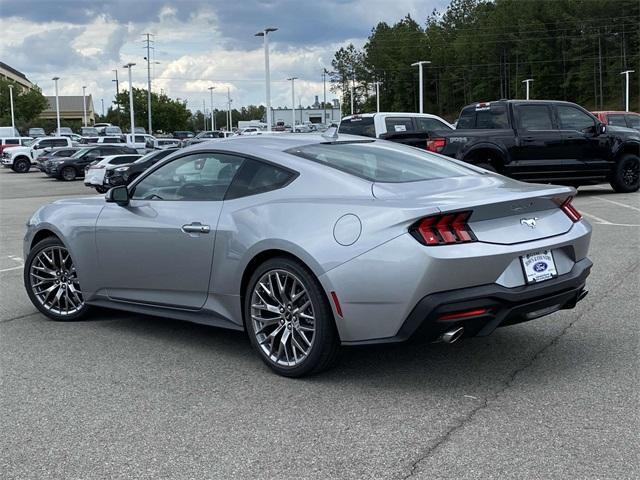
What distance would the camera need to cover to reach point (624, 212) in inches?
520

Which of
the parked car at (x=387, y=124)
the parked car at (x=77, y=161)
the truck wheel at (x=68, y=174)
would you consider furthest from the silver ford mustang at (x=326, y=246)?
the truck wheel at (x=68, y=174)

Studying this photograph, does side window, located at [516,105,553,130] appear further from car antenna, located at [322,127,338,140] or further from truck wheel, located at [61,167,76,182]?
truck wheel, located at [61,167,76,182]

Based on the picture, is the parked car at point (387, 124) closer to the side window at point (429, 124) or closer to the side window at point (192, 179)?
the side window at point (429, 124)

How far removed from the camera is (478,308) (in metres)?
4.17

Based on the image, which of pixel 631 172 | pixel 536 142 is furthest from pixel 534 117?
pixel 631 172

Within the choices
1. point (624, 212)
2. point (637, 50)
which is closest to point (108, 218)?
point (624, 212)

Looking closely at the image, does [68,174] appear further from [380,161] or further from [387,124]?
[380,161]

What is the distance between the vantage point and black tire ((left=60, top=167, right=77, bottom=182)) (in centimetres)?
3303

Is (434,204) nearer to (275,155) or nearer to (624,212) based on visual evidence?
(275,155)

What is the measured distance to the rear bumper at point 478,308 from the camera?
412 cm

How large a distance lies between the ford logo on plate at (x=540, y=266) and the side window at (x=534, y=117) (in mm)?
11444

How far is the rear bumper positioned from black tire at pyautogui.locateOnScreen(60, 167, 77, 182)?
3086cm

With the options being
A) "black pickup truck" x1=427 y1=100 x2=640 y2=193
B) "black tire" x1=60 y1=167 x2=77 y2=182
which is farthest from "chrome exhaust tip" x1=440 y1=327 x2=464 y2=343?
"black tire" x1=60 y1=167 x2=77 y2=182

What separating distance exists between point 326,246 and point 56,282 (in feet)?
9.75
